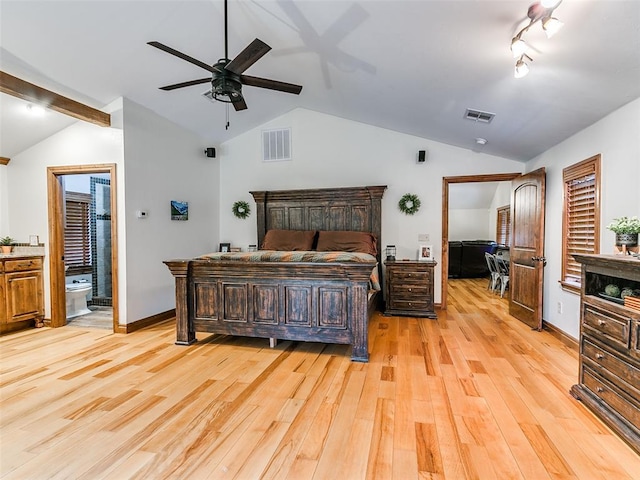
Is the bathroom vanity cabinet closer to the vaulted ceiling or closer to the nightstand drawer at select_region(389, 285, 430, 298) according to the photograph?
the vaulted ceiling

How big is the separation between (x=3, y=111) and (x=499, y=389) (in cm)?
571

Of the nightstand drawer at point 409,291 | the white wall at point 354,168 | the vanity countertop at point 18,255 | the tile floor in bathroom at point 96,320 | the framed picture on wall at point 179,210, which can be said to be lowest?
the tile floor in bathroom at point 96,320

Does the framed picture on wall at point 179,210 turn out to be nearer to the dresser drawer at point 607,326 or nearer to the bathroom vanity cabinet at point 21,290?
the bathroom vanity cabinet at point 21,290

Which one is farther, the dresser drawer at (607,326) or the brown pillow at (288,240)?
the brown pillow at (288,240)

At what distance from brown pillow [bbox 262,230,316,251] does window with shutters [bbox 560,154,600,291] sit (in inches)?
127

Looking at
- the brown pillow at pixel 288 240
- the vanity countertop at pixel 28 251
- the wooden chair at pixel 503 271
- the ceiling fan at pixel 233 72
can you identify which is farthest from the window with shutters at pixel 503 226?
the vanity countertop at pixel 28 251

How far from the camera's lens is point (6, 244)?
13.7 feet

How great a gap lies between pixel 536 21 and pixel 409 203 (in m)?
3.22

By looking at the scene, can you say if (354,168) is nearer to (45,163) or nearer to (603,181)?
(603,181)

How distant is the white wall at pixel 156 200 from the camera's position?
390 cm

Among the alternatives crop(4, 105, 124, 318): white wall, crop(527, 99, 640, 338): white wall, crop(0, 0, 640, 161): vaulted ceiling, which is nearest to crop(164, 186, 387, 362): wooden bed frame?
crop(4, 105, 124, 318): white wall

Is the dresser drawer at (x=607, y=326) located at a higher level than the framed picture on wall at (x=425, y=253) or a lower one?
lower

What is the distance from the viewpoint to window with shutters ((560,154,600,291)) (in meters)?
2.96

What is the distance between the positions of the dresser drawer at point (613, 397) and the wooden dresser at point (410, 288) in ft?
7.57
